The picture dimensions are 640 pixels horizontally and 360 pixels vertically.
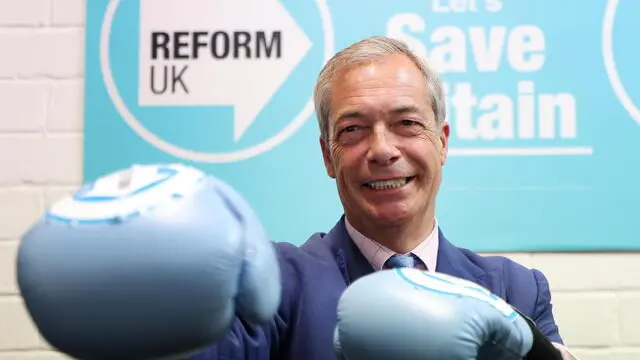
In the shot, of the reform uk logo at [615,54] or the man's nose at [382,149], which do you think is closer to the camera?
the man's nose at [382,149]

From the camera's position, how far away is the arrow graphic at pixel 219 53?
1612 mm

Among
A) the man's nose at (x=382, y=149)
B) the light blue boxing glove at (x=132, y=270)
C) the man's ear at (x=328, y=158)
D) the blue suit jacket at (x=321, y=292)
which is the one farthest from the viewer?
the man's ear at (x=328, y=158)

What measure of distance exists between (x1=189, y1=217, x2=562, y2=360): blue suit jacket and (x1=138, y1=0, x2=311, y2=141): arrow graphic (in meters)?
0.51

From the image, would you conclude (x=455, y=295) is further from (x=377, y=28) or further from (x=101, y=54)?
(x=101, y=54)

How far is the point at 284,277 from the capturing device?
1.10 metres

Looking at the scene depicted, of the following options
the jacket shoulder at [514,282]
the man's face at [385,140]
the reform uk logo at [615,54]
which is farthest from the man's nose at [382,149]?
the reform uk logo at [615,54]

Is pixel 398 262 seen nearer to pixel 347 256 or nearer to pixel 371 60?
pixel 347 256

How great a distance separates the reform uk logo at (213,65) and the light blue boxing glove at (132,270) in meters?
0.95

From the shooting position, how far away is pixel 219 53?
1.62 metres

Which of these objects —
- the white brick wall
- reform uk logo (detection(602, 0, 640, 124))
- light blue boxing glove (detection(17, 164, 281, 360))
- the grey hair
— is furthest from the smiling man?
reform uk logo (detection(602, 0, 640, 124))

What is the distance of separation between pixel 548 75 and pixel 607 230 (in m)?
0.38

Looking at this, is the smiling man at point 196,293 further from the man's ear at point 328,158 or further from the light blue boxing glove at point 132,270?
the man's ear at point 328,158

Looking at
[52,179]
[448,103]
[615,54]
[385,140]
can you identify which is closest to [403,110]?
[385,140]

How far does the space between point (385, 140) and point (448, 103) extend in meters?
0.49
